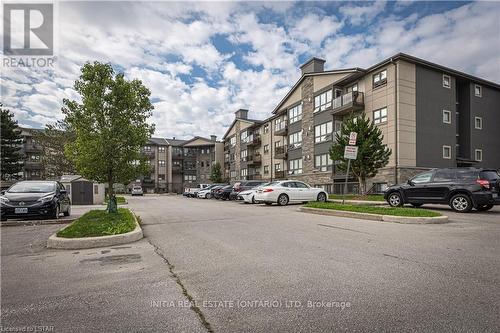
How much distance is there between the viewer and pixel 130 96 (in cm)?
1128

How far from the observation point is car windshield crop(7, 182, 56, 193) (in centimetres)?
1115

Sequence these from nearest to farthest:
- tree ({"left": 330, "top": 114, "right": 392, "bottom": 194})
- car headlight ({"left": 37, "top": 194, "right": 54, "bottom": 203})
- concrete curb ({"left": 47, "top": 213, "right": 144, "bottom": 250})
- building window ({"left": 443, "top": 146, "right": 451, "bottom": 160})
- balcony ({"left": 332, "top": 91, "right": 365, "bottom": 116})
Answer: concrete curb ({"left": 47, "top": 213, "right": 144, "bottom": 250}) < car headlight ({"left": 37, "top": 194, "right": 54, "bottom": 203}) < tree ({"left": 330, "top": 114, "right": 392, "bottom": 194}) < building window ({"left": 443, "top": 146, "right": 451, "bottom": 160}) < balcony ({"left": 332, "top": 91, "right": 365, "bottom": 116})

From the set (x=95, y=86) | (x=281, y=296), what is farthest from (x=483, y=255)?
(x=95, y=86)

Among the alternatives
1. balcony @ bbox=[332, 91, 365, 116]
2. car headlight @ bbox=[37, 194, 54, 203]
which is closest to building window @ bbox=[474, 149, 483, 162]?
balcony @ bbox=[332, 91, 365, 116]

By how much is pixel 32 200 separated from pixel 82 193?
14.9 m

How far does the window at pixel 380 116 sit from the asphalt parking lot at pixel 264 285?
21380mm

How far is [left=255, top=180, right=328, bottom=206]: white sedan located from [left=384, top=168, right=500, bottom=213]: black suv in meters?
5.81

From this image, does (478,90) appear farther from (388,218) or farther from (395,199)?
(388,218)

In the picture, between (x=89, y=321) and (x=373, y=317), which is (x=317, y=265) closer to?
(x=373, y=317)

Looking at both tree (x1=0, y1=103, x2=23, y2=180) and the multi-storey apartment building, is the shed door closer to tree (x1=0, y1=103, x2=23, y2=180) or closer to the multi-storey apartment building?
the multi-storey apartment building

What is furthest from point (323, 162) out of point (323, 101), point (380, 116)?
point (380, 116)

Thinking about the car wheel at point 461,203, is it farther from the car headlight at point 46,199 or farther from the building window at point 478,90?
the building window at point 478,90

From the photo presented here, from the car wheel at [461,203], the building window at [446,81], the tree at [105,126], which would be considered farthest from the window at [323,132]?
the tree at [105,126]

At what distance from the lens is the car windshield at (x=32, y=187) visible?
36.6ft
